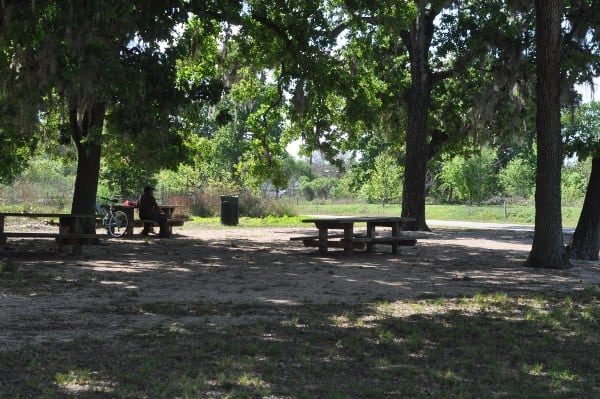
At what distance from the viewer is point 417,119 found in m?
23.3

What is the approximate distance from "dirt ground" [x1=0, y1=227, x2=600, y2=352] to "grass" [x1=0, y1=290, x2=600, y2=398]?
53cm

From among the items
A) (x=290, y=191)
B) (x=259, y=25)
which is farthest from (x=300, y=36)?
(x=290, y=191)

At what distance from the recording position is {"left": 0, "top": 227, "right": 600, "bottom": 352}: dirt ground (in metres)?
7.31

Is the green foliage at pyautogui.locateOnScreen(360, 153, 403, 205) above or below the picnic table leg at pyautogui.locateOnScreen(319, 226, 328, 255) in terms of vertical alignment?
above

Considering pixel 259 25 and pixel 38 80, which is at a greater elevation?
pixel 259 25

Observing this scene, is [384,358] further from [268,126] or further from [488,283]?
[268,126]

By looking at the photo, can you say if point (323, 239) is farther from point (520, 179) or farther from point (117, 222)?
point (520, 179)

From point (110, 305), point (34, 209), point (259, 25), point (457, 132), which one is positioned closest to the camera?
point (110, 305)

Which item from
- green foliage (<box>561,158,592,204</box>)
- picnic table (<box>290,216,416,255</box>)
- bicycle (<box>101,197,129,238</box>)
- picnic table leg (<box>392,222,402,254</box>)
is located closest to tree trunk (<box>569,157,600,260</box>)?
picnic table (<box>290,216,416,255</box>)

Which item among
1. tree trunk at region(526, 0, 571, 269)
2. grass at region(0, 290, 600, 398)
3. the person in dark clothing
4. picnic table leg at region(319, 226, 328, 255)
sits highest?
tree trunk at region(526, 0, 571, 269)

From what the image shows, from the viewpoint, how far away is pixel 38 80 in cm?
1167

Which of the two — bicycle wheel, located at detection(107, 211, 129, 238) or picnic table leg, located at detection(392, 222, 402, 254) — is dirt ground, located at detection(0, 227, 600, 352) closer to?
picnic table leg, located at detection(392, 222, 402, 254)

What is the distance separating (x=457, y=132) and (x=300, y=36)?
1142 centimetres

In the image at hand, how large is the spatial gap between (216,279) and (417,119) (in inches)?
558
